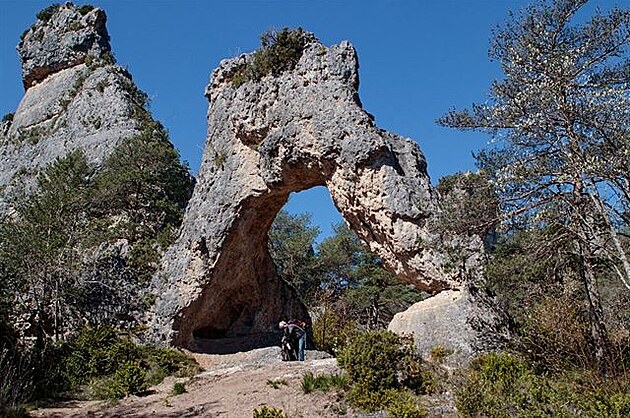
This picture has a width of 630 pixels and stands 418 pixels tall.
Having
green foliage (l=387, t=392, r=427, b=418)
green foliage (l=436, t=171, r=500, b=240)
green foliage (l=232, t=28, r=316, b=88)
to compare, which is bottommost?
green foliage (l=387, t=392, r=427, b=418)

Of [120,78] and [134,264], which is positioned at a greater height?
[120,78]

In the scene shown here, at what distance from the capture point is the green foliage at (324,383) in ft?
35.9

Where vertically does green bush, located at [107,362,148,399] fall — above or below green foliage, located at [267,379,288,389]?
above

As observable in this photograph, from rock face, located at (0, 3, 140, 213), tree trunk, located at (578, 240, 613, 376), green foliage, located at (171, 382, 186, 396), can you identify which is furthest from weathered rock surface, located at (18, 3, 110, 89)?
tree trunk, located at (578, 240, 613, 376)

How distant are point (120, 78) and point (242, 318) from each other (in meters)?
17.2

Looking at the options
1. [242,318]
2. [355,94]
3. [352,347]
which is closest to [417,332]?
[352,347]

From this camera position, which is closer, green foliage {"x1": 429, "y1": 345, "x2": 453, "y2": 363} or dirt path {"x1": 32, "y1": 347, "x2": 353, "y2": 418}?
dirt path {"x1": 32, "y1": 347, "x2": 353, "y2": 418}

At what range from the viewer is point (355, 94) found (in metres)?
16.8

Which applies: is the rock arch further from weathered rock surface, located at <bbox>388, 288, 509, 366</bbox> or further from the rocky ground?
the rocky ground

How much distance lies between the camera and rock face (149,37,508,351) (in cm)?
1545

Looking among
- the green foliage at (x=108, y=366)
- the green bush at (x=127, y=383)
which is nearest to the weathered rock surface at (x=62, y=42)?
the green foliage at (x=108, y=366)

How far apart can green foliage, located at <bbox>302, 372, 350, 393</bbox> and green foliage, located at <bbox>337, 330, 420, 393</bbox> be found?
0.66ft

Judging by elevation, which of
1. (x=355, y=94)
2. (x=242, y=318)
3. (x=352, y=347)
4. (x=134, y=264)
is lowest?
(x=352, y=347)

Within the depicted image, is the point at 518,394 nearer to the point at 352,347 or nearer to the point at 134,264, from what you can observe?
the point at 352,347
